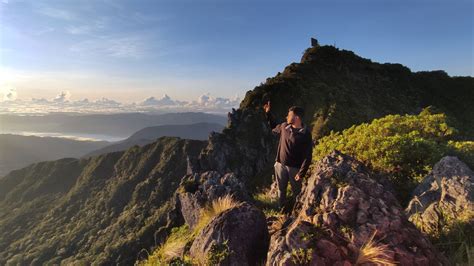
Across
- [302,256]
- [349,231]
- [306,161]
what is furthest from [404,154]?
[302,256]

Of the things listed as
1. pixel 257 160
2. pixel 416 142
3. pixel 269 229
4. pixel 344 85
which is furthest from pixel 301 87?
pixel 269 229

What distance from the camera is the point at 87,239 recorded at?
162 meters

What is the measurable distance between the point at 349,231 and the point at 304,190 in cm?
225

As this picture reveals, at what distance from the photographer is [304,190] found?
809 cm

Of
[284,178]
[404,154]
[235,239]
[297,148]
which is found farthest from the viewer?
[404,154]

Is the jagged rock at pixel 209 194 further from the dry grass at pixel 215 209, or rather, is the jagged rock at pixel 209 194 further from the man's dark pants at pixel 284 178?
the man's dark pants at pixel 284 178

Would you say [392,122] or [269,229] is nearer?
[269,229]

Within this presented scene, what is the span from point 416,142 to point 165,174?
179432mm

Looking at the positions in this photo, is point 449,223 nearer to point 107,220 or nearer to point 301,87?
point 301,87

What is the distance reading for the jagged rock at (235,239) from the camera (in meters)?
6.94

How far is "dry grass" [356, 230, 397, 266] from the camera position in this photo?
5181 mm

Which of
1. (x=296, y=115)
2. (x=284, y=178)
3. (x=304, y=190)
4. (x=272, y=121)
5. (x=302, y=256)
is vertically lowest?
(x=302, y=256)

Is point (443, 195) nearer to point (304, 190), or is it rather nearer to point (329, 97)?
point (304, 190)

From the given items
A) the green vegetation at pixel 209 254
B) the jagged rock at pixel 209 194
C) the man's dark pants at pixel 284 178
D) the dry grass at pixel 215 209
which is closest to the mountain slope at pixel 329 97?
the jagged rock at pixel 209 194
